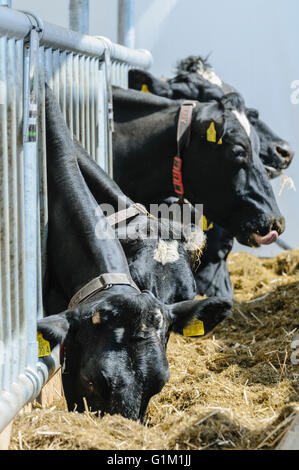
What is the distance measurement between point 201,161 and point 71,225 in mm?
2283

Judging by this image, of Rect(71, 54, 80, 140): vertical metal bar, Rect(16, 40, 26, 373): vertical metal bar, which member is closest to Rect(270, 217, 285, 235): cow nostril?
Rect(71, 54, 80, 140): vertical metal bar

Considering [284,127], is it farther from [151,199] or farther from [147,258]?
[147,258]

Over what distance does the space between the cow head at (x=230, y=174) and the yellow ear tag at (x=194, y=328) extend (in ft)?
8.05

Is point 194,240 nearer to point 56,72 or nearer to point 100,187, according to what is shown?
point 100,187

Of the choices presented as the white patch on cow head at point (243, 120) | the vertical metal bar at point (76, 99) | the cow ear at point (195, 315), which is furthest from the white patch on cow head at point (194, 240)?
the white patch on cow head at point (243, 120)

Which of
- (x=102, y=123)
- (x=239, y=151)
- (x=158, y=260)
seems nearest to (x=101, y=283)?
(x=158, y=260)

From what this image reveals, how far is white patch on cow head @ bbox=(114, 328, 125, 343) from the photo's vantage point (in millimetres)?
3111

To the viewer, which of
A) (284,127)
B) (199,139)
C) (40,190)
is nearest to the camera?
(40,190)

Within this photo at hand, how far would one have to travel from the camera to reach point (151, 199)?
19.8ft

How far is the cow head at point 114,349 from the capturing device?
10.0 feet

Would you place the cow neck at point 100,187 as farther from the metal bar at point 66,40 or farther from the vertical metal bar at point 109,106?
the vertical metal bar at point 109,106

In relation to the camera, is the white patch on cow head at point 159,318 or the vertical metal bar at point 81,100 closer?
the white patch on cow head at point 159,318

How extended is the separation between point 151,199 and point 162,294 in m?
2.10
